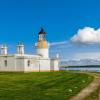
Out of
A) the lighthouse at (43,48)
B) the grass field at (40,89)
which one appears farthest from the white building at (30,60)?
the grass field at (40,89)

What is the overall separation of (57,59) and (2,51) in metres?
14.7

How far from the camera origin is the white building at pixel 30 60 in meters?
75.3

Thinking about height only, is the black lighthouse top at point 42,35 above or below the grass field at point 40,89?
above

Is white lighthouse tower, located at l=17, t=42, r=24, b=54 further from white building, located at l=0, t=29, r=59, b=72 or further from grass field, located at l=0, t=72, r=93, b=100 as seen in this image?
grass field, located at l=0, t=72, r=93, b=100

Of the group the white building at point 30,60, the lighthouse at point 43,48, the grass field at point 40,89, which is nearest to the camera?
the grass field at point 40,89

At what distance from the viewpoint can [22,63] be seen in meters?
75.1

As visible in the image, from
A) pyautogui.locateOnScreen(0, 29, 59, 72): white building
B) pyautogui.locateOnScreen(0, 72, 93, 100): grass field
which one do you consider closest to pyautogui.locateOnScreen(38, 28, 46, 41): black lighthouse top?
pyautogui.locateOnScreen(0, 29, 59, 72): white building

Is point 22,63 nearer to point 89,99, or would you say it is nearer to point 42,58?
point 42,58

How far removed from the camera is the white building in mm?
75312

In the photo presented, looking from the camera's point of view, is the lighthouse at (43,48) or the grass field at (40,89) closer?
the grass field at (40,89)

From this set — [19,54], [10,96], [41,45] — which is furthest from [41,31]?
[10,96]

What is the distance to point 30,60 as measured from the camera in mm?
77312

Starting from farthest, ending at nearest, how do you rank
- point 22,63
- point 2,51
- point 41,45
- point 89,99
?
point 41,45 < point 2,51 < point 22,63 < point 89,99

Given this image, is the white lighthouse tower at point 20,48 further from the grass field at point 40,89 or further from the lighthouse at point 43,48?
the grass field at point 40,89
